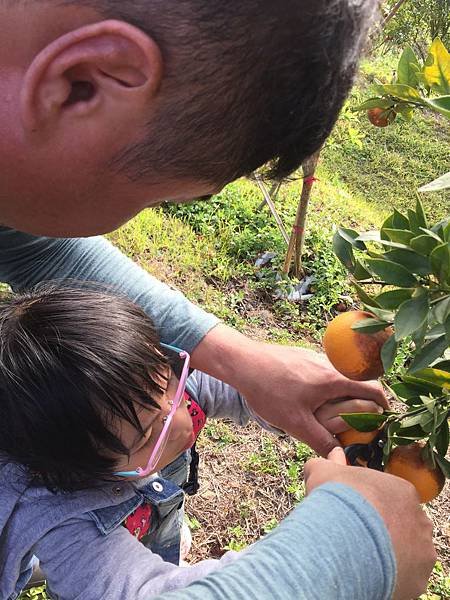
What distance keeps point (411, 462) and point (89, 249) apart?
867 millimetres

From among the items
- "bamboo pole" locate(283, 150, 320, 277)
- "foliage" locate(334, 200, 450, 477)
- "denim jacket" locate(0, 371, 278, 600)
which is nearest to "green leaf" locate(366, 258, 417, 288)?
"foliage" locate(334, 200, 450, 477)

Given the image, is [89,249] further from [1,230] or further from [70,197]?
[70,197]

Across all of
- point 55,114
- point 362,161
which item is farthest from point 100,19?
point 362,161

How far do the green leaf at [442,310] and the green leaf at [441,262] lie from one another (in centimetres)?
3

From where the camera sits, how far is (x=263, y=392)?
121 cm

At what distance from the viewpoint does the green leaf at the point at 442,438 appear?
2.99 feet

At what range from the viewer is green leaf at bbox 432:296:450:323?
788mm

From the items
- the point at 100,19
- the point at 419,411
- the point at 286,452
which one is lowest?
the point at 286,452

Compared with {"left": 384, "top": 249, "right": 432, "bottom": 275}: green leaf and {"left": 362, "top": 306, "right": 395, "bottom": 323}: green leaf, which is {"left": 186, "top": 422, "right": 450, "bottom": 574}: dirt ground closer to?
{"left": 362, "top": 306, "right": 395, "bottom": 323}: green leaf

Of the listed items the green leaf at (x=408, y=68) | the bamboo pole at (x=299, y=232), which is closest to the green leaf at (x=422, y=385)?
the green leaf at (x=408, y=68)

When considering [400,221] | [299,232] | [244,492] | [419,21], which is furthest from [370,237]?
[419,21]

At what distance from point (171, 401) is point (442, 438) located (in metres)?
0.53

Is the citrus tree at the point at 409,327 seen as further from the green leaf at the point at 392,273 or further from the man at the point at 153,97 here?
the man at the point at 153,97

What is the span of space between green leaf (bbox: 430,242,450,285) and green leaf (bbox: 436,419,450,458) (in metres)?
0.23
